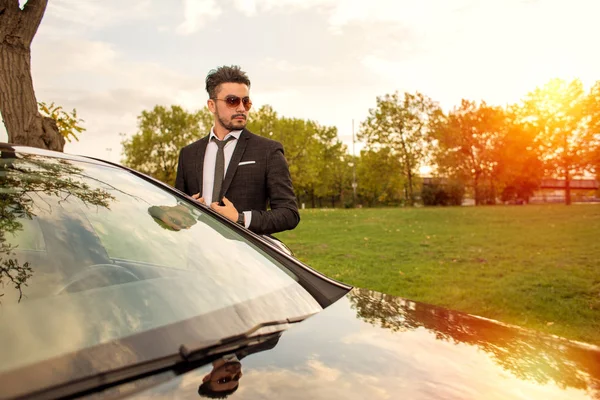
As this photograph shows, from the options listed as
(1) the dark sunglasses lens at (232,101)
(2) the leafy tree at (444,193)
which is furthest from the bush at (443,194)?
(1) the dark sunglasses lens at (232,101)

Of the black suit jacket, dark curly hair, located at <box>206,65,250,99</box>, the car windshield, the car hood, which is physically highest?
dark curly hair, located at <box>206,65,250,99</box>

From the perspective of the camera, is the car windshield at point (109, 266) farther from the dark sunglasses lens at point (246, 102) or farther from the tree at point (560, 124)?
the tree at point (560, 124)

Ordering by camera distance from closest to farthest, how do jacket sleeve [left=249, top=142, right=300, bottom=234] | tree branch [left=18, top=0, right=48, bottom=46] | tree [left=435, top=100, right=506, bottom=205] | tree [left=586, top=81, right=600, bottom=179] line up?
jacket sleeve [left=249, top=142, right=300, bottom=234]
tree branch [left=18, top=0, right=48, bottom=46]
tree [left=586, top=81, right=600, bottom=179]
tree [left=435, top=100, right=506, bottom=205]

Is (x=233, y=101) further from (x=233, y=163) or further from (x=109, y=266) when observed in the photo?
(x=109, y=266)

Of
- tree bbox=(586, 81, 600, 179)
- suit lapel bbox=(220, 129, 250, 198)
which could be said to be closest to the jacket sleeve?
suit lapel bbox=(220, 129, 250, 198)

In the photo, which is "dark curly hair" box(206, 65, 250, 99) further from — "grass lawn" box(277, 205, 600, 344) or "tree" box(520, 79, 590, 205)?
"tree" box(520, 79, 590, 205)

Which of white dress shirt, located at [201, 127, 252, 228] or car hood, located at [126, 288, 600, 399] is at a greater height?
white dress shirt, located at [201, 127, 252, 228]

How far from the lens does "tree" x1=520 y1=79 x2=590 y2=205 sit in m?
39.5

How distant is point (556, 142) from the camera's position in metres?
41.3

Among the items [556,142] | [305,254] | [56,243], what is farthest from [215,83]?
[556,142]

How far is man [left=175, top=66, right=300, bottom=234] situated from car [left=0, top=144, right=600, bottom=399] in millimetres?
1343

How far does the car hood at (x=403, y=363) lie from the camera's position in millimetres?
1260

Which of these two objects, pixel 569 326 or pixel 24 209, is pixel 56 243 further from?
pixel 569 326

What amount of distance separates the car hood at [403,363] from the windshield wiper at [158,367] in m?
0.05
